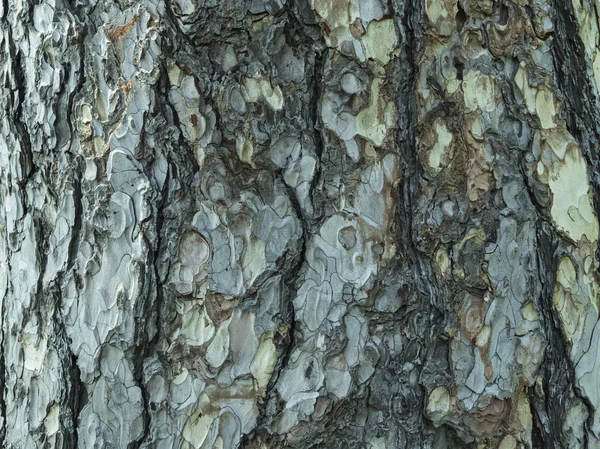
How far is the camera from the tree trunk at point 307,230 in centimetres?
118

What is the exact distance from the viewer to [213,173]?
1.18m

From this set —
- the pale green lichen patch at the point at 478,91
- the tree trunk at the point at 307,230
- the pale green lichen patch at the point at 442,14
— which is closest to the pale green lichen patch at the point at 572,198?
the tree trunk at the point at 307,230

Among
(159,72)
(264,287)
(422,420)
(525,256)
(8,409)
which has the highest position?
(159,72)

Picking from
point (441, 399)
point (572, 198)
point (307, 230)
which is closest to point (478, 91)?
point (572, 198)

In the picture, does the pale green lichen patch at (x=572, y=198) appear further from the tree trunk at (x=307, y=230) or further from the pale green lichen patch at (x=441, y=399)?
the pale green lichen patch at (x=441, y=399)

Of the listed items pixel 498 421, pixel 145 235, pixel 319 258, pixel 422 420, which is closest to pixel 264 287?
pixel 319 258

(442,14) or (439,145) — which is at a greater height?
(442,14)

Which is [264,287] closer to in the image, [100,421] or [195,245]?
[195,245]

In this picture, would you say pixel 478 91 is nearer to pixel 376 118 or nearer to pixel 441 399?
pixel 376 118

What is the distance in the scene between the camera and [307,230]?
119cm

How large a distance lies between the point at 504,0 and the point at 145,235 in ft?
2.31

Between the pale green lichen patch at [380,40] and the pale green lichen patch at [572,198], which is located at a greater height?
the pale green lichen patch at [380,40]

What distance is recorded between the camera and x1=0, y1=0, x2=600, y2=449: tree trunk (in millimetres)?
1185

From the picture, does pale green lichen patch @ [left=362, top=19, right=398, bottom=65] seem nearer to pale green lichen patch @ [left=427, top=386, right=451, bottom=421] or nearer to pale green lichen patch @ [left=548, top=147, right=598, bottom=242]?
pale green lichen patch @ [left=548, top=147, right=598, bottom=242]
